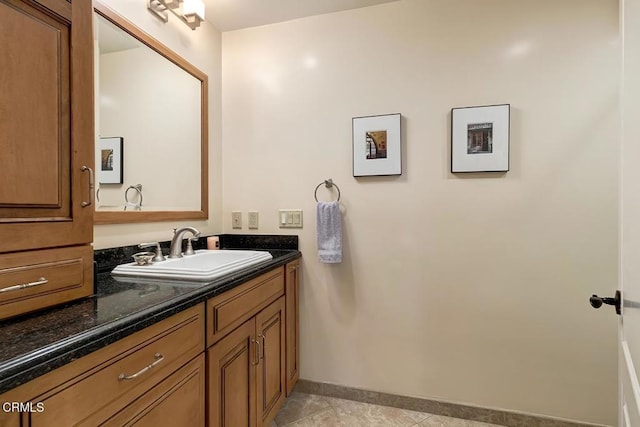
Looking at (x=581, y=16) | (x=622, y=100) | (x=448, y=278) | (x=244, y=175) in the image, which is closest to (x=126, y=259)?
(x=244, y=175)

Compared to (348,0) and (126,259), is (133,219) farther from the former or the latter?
(348,0)

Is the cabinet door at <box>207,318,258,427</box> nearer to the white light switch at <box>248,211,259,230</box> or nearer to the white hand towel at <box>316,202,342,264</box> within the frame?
the white hand towel at <box>316,202,342,264</box>

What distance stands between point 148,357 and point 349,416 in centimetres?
139

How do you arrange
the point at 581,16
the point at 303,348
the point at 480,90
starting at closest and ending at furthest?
1. the point at 581,16
2. the point at 480,90
3. the point at 303,348

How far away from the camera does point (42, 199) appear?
32.2 inches

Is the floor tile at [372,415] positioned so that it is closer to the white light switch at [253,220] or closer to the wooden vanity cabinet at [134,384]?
the wooden vanity cabinet at [134,384]

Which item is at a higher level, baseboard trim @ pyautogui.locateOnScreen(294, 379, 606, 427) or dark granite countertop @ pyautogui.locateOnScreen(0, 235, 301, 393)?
dark granite countertop @ pyautogui.locateOnScreen(0, 235, 301, 393)

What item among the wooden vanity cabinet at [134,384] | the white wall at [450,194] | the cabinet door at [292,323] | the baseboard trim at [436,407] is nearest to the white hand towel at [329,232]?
the white wall at [450,194]

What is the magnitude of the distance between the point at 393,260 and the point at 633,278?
3.89ft

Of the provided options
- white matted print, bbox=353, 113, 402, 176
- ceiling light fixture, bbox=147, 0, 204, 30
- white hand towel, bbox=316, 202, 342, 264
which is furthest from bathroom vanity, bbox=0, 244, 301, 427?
ceiling light fixture, bbox=147, 0, 204, 30

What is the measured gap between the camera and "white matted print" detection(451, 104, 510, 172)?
1.69 meters

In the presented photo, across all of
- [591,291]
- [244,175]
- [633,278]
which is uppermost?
[244,175]

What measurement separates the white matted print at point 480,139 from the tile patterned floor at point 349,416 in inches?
55.1

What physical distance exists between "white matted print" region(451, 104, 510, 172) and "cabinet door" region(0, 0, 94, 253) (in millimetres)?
1651
